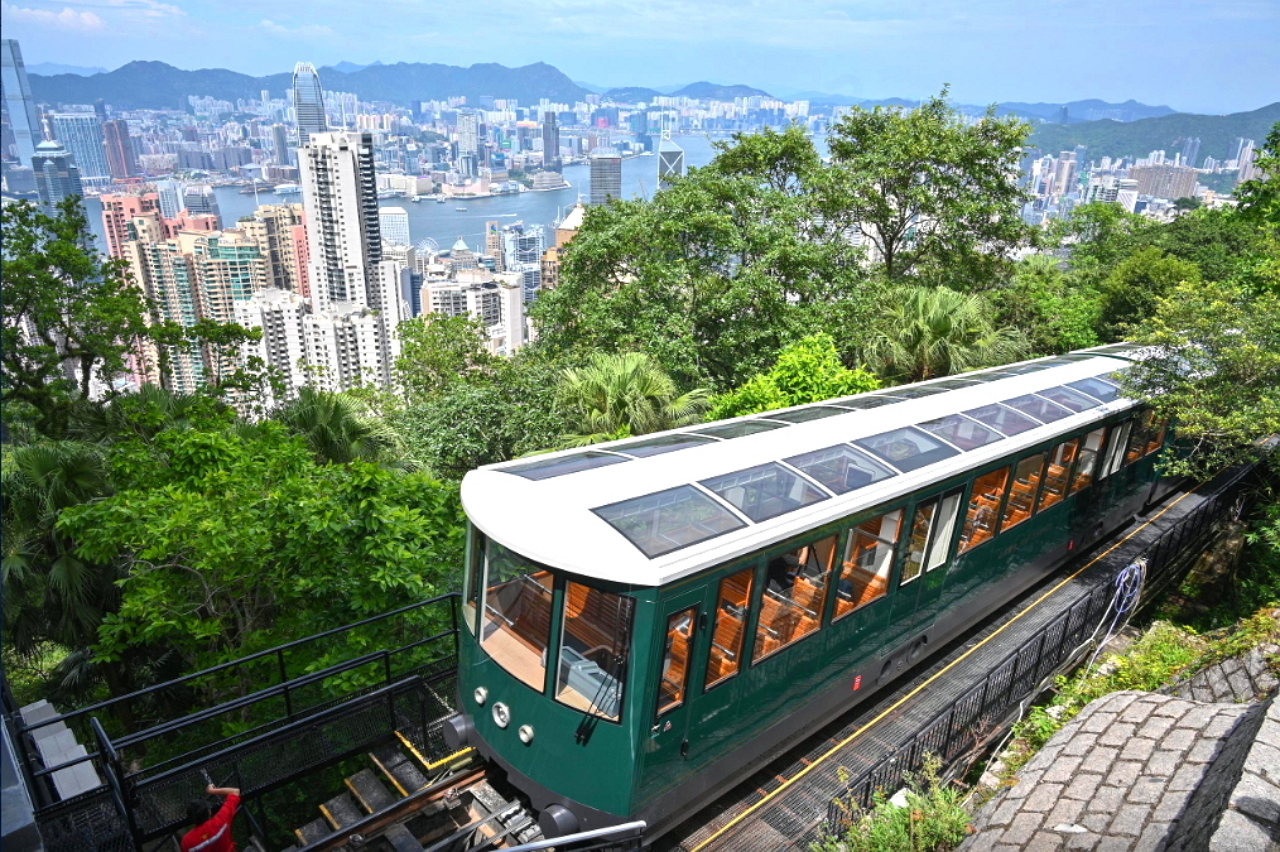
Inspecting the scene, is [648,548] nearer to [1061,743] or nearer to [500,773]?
[500,773]

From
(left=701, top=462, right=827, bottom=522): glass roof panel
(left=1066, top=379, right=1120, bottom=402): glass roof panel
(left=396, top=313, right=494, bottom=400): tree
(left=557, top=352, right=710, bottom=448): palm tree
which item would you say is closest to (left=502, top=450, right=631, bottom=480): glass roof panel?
(left=701, top=462, right=827, bottom=522): glass roof panel

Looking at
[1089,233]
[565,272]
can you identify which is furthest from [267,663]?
[1089,233]

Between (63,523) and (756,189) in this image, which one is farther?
(756,189)

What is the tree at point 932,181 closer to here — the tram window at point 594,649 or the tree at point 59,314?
the tram window at point 594,649

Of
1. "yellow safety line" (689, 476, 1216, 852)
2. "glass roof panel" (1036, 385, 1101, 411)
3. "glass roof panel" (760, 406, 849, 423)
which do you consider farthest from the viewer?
"glass roof panel" (1036, 385, 1101, 411)

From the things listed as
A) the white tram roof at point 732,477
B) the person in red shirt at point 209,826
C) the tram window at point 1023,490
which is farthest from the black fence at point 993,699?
the person in red shirt at point 209,826

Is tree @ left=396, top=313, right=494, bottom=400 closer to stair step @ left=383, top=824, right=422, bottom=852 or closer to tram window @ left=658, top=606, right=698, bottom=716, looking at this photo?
stair step @ left=383, top=824, right=422, bottom=852

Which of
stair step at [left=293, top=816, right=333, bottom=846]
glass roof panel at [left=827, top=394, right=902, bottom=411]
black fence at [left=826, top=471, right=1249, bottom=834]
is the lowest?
stair step at [left=293, top=816, right=333, bottom=846]

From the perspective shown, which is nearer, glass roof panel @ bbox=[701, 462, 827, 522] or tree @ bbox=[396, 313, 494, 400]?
glass roof panel @ bbox=[701, 462, 827, 522]
